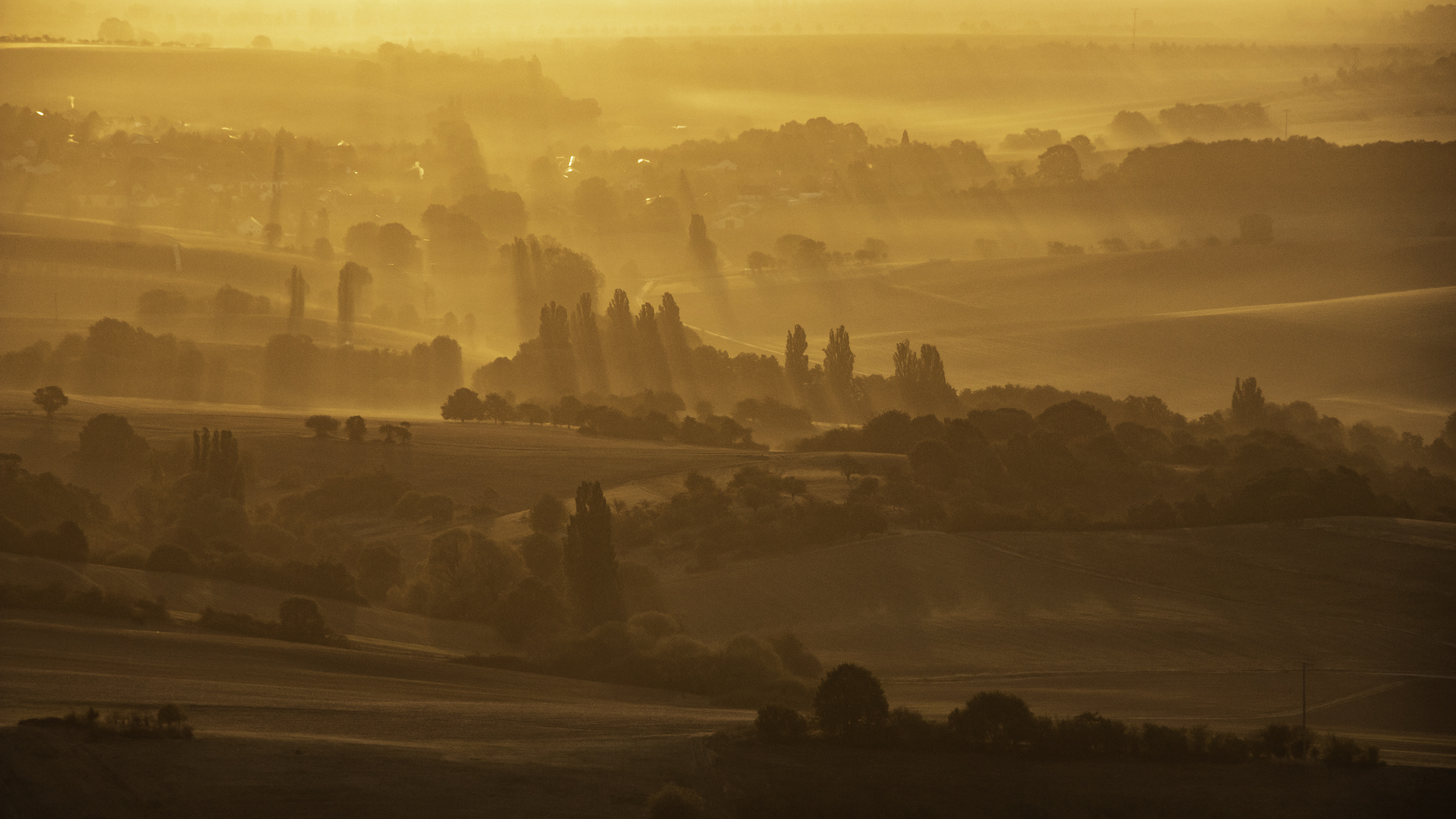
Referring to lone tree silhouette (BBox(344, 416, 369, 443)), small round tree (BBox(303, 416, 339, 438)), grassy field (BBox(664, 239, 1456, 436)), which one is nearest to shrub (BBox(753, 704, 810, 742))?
lone tree silhouette (BBox(344, 416, 369, 443))

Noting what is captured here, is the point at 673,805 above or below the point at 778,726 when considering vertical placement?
below

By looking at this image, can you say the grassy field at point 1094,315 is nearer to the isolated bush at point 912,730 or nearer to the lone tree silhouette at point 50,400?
the lone tree silhouette at point 50,400

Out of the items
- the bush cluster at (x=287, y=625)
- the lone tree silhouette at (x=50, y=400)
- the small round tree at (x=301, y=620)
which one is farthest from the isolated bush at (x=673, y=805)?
the lone tree silhouette at (x=50, y=400)

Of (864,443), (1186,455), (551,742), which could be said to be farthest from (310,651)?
(1186,455)

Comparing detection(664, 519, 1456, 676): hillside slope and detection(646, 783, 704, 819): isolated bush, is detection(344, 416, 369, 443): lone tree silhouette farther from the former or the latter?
detection(646, 783, 704, 819): isolated bush

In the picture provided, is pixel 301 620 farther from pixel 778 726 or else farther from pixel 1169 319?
pixel 1169 319

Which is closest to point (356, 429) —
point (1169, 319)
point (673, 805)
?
point (673, 805)
